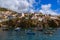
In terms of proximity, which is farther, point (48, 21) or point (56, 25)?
point (48, 21)

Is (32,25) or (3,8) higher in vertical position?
(3,8)

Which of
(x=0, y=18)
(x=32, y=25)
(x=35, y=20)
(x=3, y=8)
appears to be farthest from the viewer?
(x=3, y=8)

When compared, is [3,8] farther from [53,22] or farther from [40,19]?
[53,22]

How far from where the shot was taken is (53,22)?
288ft

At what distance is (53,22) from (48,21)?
11.3 feet

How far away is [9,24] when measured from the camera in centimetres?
8431

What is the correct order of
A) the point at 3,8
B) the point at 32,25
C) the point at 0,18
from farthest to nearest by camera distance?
1. the point at 3,8
2. the point at 0,18
3. the point at 32,25

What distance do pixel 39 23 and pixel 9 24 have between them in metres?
12.8

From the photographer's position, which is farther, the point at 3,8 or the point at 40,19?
the point at 3,8

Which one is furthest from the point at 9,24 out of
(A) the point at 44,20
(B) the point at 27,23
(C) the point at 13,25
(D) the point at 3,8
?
(D) the point at 3,8

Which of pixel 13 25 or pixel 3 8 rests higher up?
pixel 3 8

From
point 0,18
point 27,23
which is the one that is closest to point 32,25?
point 27,23

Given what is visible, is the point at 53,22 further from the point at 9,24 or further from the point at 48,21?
the point at 9,24

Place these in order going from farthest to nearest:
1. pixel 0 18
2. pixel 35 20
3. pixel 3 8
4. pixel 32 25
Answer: pixel 3 8 < pixel 0 18 < pixel 35 20 < pixel 32 25
